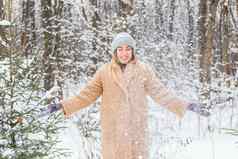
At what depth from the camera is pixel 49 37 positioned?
43.6 feet

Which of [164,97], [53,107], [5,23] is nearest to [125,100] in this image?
[164,97]

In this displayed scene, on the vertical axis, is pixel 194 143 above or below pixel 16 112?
below

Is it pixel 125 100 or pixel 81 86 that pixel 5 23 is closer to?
pixel 125 100

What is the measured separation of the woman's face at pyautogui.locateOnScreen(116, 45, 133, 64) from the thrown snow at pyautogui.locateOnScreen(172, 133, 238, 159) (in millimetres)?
2516

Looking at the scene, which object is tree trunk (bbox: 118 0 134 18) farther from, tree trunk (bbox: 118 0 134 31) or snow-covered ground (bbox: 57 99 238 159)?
snow-covered ground (bbox: 57 99 238 159)

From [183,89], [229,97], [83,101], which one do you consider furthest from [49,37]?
[83,101]

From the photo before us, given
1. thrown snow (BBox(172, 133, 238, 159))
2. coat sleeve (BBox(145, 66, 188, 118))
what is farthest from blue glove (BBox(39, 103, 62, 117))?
thrown snow (BBox(172, 133, 238, 159))

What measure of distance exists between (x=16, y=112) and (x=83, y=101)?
0.59 meters

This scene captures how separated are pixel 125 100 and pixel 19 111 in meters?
0.89

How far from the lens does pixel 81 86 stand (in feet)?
38.1

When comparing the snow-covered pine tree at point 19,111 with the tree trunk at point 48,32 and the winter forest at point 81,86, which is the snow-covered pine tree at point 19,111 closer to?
the winter forest at point 81,86

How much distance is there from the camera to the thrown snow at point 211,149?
21.3 feet

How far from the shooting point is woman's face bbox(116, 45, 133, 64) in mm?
3992

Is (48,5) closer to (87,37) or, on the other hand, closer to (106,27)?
(87,37)
